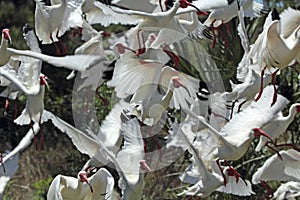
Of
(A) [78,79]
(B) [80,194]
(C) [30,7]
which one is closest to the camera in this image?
(B) [80,194]

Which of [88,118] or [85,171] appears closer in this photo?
[85,171]

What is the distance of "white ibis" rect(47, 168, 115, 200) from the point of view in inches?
71.9

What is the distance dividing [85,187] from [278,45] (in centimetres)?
62

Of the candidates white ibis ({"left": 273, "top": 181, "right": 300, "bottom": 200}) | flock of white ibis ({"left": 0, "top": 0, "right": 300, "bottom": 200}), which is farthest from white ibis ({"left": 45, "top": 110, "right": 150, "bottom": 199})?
white ibis ({"left": 273, "top": 181, "right": 300, "bottom": 200})

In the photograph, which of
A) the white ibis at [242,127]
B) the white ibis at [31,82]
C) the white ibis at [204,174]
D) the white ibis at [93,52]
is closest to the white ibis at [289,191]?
the white ibis at [204,174]

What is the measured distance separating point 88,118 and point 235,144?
2.66 ft

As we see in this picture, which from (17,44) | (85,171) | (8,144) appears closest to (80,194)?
(85,171)

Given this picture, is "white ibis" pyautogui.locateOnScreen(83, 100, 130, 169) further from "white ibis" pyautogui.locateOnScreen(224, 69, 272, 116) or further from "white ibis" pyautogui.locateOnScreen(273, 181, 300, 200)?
"white ibis" pyautogui.locateOnScreen(273, 181, 300, 200)

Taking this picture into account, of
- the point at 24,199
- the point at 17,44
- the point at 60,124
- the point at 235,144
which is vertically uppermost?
the point at 235,144

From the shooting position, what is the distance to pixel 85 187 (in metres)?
1.83

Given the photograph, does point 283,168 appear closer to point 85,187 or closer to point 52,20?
point 85,187

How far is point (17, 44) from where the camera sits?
6145 mm

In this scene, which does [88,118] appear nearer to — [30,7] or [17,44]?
[17,44]

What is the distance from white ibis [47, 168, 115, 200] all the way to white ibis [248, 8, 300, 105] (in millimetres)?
452
